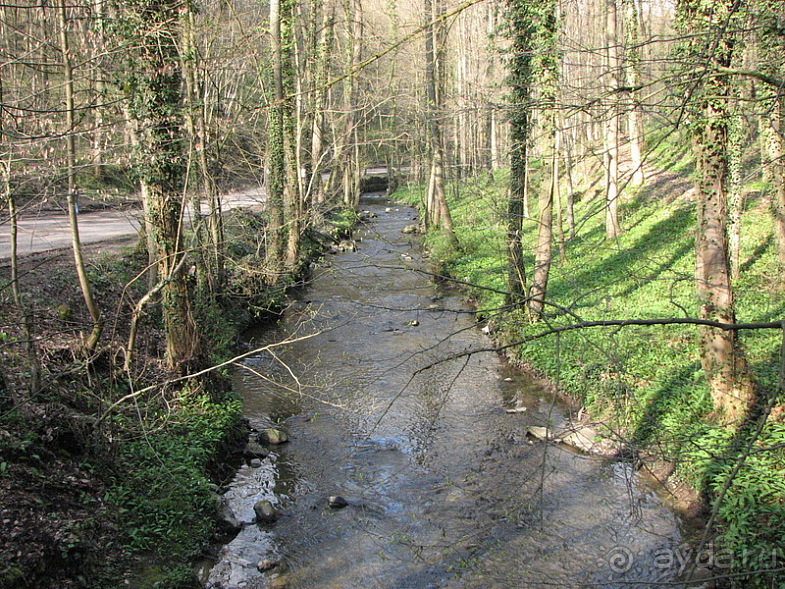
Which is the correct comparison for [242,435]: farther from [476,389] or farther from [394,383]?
[476,389]

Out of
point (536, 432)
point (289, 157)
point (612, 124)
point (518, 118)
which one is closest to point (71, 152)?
point (536, 432)

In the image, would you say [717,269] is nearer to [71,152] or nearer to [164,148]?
[164,148]

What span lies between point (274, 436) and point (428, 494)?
250cm

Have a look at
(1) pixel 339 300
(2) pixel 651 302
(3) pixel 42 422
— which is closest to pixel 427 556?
(3) pixel 42 422

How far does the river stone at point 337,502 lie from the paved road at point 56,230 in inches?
186

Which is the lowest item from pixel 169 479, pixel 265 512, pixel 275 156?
pixel 265 512

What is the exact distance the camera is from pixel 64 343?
8414 mm

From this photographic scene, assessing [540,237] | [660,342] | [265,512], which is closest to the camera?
[265,512]

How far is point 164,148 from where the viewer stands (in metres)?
8.12

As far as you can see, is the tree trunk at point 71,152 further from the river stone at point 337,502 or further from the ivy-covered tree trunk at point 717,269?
the ivy-covered tree trunk at point 717,269

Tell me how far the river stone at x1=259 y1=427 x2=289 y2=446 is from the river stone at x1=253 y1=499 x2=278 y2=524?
1.64 m

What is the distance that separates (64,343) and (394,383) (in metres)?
5.14

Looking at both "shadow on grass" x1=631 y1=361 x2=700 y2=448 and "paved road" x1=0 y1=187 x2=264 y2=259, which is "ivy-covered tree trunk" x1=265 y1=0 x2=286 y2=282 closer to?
"paved road" x1=0 y1=187 x2=264 y2=259

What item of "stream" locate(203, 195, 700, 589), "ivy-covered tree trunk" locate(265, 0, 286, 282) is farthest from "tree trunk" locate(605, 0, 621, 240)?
"ivy-covered tree trunk" locate(265, 0, 286, 282)
